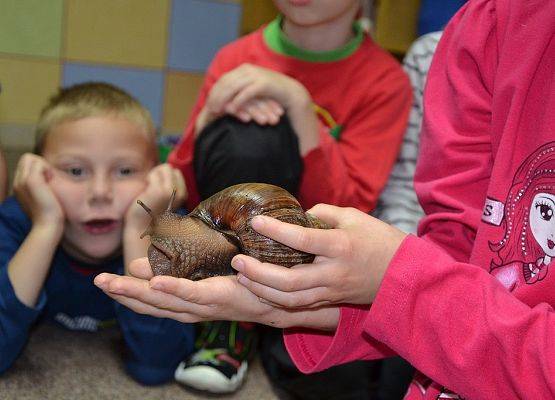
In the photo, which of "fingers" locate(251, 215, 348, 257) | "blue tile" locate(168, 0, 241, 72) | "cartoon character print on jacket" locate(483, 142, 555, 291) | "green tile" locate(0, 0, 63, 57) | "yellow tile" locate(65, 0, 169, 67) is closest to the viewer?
"fingers" locate(251, 215, 348, 257)

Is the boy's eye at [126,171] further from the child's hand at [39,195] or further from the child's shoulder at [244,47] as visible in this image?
the child's shoulder at [244,47]

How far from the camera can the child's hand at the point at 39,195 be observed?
1035mm

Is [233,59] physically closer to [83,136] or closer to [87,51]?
[83,136]

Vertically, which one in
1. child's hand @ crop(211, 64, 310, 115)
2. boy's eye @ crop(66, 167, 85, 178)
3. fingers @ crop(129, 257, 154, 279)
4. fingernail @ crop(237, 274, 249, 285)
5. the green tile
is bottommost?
boy's eye @ crop(66, 167, 85, 178)

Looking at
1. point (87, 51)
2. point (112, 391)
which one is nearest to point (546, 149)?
point (112, 391)

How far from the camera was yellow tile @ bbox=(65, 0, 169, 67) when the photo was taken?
1.69m

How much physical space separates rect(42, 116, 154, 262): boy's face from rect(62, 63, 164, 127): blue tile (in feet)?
2.09

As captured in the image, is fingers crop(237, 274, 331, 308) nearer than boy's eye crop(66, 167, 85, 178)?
Yes

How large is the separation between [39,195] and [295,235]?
64cm

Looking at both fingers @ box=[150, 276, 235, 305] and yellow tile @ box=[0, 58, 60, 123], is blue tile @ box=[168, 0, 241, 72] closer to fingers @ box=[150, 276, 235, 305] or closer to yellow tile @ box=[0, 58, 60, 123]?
yellow tile @ box=[0, 58, 60, 123]

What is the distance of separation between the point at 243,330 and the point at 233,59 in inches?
19.2

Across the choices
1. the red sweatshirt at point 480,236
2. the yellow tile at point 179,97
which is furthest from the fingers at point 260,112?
the yellow tile at point 179,97

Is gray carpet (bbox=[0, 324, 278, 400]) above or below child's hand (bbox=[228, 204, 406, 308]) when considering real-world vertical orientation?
below

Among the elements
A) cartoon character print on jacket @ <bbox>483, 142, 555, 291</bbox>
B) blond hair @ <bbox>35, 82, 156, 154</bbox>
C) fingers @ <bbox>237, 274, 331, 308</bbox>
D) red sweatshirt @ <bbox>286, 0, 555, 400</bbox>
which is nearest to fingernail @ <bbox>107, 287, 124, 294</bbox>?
fingers @ <bbox>237, 274, 331, 308</bbox>
